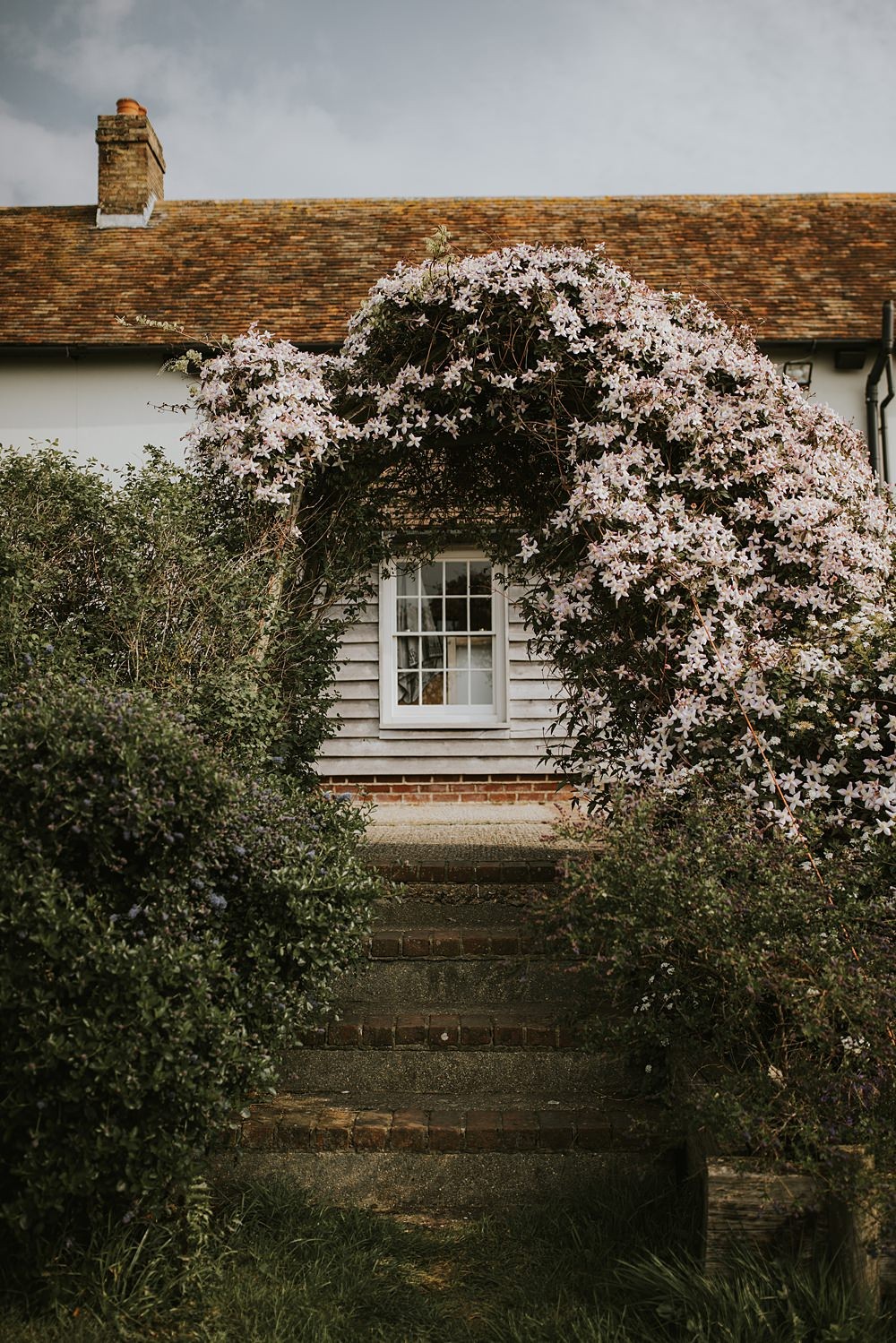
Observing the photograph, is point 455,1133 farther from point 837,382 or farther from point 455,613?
point 837,382

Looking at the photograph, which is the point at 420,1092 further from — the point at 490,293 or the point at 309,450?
the point at 490,293

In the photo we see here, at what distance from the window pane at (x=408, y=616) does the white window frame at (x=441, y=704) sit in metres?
0.17

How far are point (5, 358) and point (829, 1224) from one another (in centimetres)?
1102

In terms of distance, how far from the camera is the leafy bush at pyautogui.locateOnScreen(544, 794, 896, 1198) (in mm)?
2709

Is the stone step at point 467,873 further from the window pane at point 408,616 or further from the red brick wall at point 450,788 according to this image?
the window pane at point 408,616

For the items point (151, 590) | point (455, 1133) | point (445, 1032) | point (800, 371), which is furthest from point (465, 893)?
point (800, 371)

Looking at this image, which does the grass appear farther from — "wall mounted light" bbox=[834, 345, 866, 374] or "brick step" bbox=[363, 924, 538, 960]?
"wall mounted light" bbox=[834, 345, 866, 374]

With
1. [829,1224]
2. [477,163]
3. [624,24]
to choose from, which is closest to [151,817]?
[829,1224]

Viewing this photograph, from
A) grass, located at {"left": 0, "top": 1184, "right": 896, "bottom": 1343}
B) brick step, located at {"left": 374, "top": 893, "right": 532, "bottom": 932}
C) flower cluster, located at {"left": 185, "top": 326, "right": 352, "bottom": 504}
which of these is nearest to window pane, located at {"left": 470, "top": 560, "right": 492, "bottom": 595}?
flower cluster, located at {"left": 185, "top": 326, "right": 352, "bottom": 504}

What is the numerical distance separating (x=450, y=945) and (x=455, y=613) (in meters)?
5.64

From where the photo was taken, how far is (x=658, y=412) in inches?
178

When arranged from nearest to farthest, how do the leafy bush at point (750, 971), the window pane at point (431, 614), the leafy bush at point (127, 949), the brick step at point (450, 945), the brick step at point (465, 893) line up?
the leafy bush at point (127, 949) → the leafy bush at point (750, 971) → the brick step at point (450, 945) → the brick step at point (465, 893) → the window pane at point (431, 614)

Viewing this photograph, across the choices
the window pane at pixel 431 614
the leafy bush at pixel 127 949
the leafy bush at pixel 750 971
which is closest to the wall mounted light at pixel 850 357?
the window pane at pixel 431 614

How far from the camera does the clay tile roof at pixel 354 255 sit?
34.6 feet
